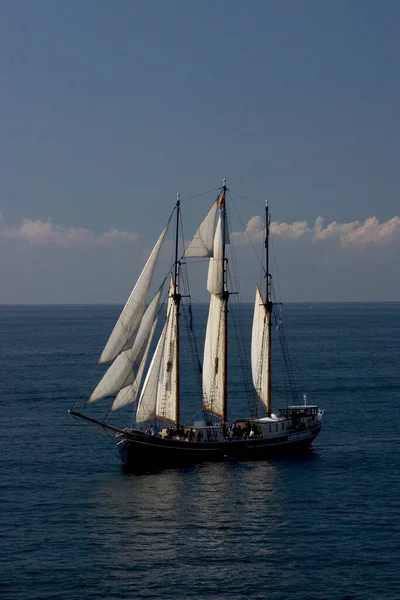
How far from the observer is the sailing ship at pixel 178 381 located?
7369 cm

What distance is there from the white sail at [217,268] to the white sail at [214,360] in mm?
1071

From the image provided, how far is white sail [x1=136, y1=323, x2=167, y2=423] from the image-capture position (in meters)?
78.5

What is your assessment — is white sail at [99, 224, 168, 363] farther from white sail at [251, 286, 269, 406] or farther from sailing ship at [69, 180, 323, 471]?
white sail at [251, 286, 269, 406]

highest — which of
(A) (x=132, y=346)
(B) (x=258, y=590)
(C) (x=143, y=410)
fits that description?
(A) (x=132, y=346)

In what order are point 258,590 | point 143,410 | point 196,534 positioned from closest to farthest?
1. point 258,590
2. point 196,534
3. point 143,410

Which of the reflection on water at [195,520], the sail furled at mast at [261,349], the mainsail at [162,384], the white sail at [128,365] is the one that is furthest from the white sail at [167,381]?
the sail furled at mast at [261,349]

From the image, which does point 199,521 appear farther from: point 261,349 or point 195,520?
point 261,349

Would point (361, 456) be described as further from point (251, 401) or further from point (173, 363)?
point (251, 401)

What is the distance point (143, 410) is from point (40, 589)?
30.5m

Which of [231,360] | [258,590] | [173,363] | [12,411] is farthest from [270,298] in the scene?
[231,360]

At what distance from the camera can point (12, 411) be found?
104375mm

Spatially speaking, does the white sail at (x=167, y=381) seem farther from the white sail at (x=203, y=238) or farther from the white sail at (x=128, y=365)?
the white sail at (x=203, y=238)

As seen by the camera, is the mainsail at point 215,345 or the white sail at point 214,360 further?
the white sail at point 214,360

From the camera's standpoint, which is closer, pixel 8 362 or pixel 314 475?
pixel 314 475
